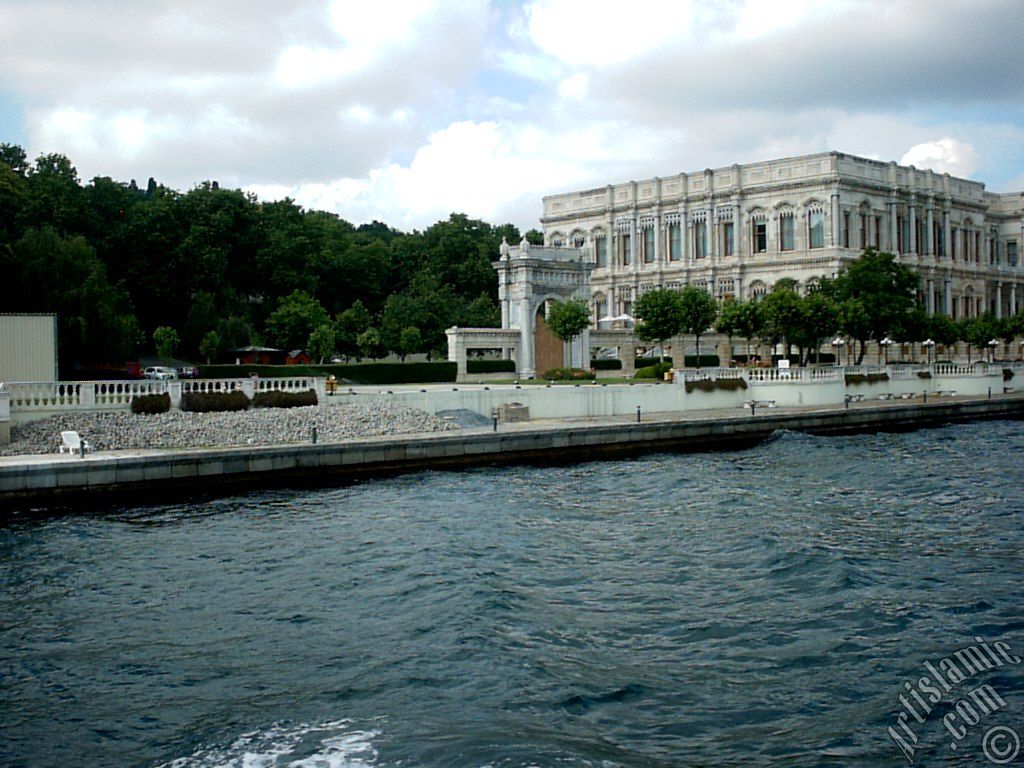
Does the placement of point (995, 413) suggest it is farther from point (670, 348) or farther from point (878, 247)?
point (878, 247)

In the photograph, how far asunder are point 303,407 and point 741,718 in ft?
80.9

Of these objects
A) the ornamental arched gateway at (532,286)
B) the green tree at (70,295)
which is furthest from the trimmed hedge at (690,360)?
the green tree at (70,295)

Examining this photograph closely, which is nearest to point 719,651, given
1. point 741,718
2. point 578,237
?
point 741,718

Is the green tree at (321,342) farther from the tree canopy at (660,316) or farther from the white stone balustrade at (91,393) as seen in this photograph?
→ the white stone balustrade at (91,393)

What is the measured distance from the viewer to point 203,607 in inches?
615

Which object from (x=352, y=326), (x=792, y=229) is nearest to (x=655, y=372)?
(x=352, y=326)

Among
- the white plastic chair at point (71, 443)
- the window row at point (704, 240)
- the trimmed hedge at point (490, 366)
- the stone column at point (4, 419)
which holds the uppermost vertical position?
the window row at point (704, 240)

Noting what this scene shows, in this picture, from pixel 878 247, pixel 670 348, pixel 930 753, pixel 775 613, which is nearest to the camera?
pixel 930 753

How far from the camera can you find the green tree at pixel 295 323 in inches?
2557

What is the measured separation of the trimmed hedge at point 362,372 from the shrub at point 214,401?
1555 centimetres

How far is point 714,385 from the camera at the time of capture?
143ft

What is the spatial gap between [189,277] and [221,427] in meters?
42.6

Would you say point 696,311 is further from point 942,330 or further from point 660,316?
point 942,330

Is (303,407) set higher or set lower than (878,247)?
lower
